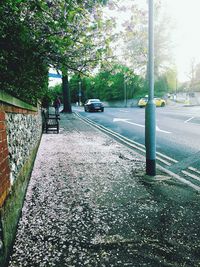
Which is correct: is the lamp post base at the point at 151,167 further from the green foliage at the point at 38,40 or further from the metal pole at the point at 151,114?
the green foliage at the point at 38,40

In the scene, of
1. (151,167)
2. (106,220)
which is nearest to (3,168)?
(106,220)

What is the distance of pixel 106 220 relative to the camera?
3.53 m

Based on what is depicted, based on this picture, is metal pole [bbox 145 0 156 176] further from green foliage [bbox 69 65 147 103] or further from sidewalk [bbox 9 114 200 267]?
green foliage [bbox 69 65 147 103]

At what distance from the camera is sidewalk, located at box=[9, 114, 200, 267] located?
2.72m

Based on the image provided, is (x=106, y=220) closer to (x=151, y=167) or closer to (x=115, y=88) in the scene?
(x=151, y=167)

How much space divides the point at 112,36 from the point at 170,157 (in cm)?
482

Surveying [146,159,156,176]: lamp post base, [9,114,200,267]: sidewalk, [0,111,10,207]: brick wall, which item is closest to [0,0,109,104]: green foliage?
[0,111,10,207]: brick wall

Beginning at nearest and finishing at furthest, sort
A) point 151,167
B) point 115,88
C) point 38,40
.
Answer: point 151,167 → point 38,40 → point 115,88

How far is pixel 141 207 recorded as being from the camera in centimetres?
397

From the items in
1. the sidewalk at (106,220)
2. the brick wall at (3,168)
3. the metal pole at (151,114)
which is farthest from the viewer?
the metal pole at (151,114)

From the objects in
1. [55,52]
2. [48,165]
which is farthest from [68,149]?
[55,52]

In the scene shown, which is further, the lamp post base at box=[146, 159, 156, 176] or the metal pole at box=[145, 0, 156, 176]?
the lamp post base at box=[146, 159, 156, 176]

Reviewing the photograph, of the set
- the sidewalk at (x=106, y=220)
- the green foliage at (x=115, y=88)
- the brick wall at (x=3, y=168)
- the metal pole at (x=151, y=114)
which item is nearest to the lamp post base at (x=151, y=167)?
the metal pole at (x=151, y=114)

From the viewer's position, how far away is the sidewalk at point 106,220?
2717 mm
